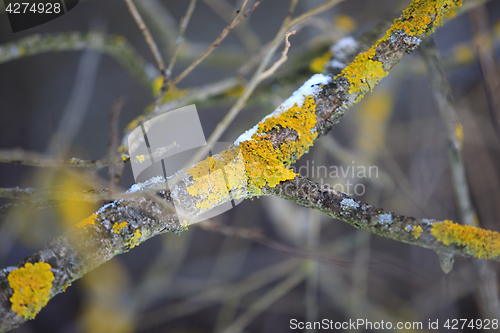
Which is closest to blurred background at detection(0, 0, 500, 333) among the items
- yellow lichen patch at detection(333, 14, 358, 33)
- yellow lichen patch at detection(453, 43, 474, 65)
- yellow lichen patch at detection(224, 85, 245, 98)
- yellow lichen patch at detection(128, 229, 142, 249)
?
yellow lichen patch at detection(333, 14, 358, 33)

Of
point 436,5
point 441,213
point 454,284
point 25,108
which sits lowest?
point 454,284

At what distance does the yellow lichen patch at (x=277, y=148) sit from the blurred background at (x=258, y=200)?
0.71 metres

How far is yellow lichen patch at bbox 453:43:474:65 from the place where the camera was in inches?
38.9

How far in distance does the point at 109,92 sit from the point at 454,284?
91.3 inches

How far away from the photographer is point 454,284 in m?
1.38

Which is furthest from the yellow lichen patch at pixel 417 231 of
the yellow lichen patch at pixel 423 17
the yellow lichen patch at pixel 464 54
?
the yellow lichen patch at pixel 464 54

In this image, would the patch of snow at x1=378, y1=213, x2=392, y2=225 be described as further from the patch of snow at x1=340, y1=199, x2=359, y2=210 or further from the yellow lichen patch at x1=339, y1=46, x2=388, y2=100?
the yellow lichen patch at x1=339, y1=46, x2=388, y2=100

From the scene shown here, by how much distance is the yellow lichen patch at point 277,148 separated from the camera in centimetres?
44

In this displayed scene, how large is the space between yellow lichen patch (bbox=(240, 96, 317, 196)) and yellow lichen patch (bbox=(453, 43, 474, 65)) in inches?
36.0

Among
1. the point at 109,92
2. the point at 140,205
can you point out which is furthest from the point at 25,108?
the point at 140,205

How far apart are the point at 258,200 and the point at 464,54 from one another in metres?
1.29

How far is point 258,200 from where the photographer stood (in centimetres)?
183

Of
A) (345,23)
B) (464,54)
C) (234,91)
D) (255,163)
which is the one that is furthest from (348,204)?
(345,23)

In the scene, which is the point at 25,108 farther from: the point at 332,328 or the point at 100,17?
the point at 332,328
